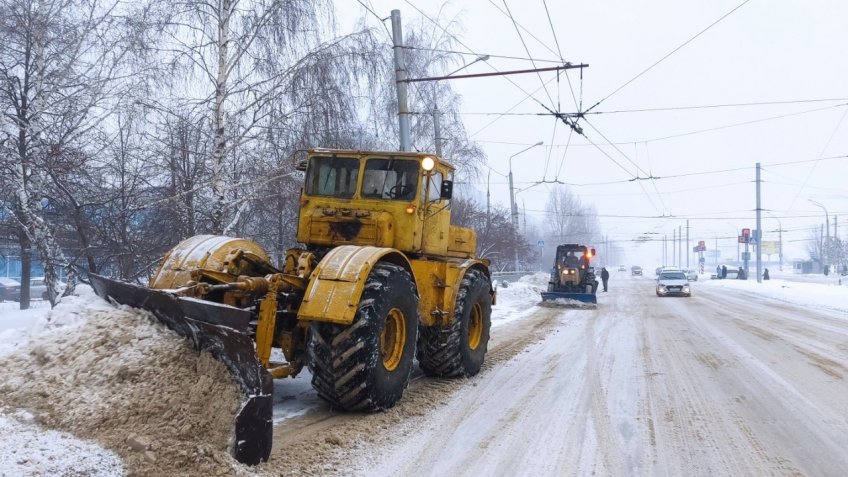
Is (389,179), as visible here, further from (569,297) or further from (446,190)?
(569,297)

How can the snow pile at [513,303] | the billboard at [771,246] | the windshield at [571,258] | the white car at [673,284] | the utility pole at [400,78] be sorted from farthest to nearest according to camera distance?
the billboard at [771,246]
the white car at [673,284]
the windshield at [571,258]
the snow pile at [513,303]
the utility pole at [400,78]

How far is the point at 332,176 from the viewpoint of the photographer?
23.1ft

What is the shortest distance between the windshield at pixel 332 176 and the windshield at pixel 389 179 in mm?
147

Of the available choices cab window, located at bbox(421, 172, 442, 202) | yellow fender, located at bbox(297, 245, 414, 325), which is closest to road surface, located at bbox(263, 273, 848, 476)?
yellow fender, located at bbox(297, 245, 414, 325)

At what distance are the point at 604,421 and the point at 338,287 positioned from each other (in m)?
2.64

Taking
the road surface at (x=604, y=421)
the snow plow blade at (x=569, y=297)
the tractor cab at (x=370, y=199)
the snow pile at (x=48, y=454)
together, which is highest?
the tractor cab at (x=370, y=199)

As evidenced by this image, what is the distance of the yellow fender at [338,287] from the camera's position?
5004mm

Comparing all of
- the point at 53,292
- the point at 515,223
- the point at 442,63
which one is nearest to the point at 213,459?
the point at 53,292

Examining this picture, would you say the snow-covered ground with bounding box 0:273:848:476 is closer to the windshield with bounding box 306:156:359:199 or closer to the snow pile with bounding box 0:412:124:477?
the snow pile with bounding box 0:412:124:477

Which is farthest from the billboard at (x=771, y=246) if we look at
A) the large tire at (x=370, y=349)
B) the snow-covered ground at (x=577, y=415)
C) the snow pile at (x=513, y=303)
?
the large tire at (x=370, y=349)

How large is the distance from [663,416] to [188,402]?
13.5 ft

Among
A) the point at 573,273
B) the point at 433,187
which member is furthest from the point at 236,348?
the point at 573,273

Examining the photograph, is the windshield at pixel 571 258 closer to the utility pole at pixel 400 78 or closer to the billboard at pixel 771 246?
the utility pole at pixel 400 78

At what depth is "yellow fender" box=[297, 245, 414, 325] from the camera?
16.4 feet
